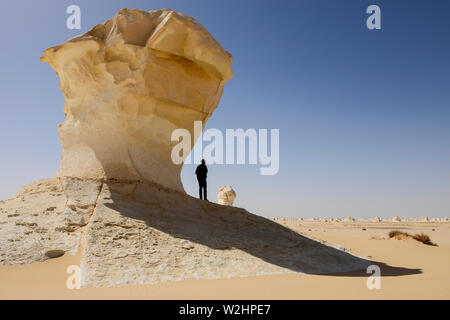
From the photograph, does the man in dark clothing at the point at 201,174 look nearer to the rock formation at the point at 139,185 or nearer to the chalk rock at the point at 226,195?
the rock formation at the point at 139,185

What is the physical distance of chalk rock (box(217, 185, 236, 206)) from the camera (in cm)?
2497

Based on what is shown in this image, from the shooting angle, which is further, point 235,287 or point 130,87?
point 130,87

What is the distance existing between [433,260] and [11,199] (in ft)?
30.4

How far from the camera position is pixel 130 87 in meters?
7.75

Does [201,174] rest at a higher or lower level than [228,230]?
higher

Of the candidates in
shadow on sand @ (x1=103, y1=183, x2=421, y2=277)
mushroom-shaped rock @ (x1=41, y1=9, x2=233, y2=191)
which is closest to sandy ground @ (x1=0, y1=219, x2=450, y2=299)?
shadow on sand @ (x1=103, y1=183, x2=421, y2=277)

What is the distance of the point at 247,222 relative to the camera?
24.4 ft

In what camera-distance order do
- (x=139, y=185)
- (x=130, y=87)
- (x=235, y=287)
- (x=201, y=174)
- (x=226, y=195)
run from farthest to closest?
(x=226, y=195) < (x=201, y=174) < (x=130, y=87) < (x=139, y=185) < (x=235, y=287)

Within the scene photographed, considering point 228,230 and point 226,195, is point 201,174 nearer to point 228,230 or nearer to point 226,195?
point 228,230

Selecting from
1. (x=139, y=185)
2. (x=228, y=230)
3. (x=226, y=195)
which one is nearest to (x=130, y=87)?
(x=139, y=185)

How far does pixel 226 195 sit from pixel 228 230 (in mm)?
18730

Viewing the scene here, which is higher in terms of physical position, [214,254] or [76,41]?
[76,41]
